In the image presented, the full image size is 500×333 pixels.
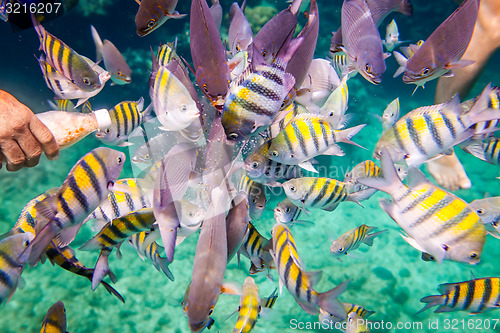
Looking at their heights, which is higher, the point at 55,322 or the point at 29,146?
the point at 29,146

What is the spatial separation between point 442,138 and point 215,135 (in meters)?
1.62

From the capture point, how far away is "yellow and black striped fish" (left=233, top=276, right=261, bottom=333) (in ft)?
6.64

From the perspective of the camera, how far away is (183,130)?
5.19ft

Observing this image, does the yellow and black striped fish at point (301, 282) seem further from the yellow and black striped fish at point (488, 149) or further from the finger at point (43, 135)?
the yellow and black striped fish at point (488, 149)

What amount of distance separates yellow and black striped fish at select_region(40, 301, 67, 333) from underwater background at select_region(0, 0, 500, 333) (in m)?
0.70

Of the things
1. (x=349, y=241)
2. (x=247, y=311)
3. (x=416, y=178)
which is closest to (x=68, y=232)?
(x=247, y=311)

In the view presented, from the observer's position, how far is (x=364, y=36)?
2010 millimetres

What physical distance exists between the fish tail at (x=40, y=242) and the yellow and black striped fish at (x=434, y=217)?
5.51ft

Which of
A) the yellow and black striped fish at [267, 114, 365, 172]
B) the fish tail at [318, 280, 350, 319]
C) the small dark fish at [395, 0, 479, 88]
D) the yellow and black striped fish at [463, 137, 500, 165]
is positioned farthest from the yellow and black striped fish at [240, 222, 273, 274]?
the yellow and black striped fish at [463, 137, 500, 165]

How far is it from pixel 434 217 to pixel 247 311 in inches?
58.9

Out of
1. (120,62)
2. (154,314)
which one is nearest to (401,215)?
(120,62)

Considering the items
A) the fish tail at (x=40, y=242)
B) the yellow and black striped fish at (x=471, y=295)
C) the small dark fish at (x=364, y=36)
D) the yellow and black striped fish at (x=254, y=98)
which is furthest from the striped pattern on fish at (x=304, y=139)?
the yellow and black striped fish at (x=471, y=295)

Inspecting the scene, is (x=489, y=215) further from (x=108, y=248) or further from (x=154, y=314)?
(x=154, y=314)

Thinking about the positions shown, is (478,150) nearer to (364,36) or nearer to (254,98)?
(364,36)
